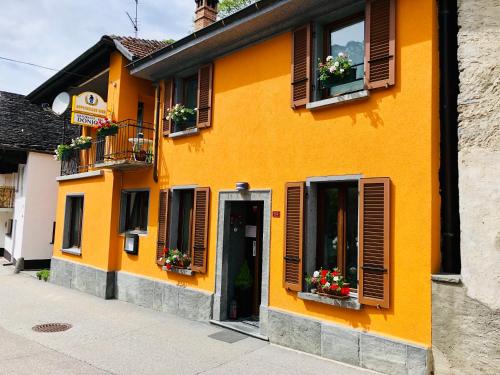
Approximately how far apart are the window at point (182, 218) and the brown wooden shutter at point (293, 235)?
332 centimetres

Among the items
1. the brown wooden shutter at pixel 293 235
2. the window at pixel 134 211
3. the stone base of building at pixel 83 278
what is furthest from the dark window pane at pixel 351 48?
the stone base of building at pixel 83 278

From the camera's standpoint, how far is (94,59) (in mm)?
12734

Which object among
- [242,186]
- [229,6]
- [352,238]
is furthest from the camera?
[229,6]

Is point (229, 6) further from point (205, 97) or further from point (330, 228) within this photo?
point (330, 228)

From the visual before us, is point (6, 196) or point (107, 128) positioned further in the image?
point (6, 196)

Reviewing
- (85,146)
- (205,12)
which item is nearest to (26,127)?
(85,146)

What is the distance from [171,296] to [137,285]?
1476 mm

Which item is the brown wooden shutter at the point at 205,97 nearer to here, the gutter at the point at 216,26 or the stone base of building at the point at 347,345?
the gutter at the point at 216,26

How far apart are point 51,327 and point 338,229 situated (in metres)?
6.24

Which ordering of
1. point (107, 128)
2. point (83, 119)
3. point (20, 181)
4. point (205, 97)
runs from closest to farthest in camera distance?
point (205, 97) → point (107, 128) → point (83, 119) → point (20, 181)

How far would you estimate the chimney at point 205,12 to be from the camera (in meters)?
10.8

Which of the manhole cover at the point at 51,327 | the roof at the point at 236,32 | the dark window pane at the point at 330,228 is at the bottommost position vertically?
the manhole cover at the point at 51,327

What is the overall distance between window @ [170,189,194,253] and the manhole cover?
2.83 meters

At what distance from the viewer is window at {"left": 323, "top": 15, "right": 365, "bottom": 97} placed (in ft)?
22.1
